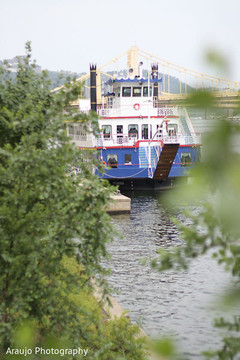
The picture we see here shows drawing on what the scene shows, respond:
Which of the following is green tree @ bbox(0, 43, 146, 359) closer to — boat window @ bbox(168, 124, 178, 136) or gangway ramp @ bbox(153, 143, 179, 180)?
gangway ramp @ bbox(153, 143, 179, 180)

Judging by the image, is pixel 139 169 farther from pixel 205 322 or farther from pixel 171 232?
pixel 205 322

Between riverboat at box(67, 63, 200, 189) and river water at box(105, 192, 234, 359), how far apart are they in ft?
45.1

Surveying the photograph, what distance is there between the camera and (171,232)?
21.2 m

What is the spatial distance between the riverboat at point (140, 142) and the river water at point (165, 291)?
45.1 feet

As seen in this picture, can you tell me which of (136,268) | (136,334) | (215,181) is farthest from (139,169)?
(215,181)

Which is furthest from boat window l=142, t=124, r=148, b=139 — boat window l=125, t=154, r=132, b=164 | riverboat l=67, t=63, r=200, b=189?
boat window l=125, t=154, r=132, b=164

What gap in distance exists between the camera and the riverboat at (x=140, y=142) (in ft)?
114

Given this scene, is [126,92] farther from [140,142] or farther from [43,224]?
[43,224]

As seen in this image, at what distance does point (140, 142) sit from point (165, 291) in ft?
78.3

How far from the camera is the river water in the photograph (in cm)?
1016

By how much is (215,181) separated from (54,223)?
13.2ft

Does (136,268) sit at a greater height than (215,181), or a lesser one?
lesser

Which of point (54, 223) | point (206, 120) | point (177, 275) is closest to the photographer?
point (206, 120)

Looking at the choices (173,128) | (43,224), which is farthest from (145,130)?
(43,224)
